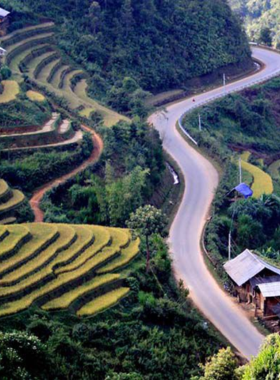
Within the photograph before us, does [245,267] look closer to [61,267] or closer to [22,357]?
[61,267]

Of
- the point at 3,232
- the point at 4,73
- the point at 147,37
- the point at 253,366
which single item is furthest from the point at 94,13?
the point at 253,366

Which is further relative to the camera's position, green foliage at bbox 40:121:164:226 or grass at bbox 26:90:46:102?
grass at bbox 26:90:46:102

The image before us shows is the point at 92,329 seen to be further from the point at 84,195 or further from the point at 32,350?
the point at 84,195

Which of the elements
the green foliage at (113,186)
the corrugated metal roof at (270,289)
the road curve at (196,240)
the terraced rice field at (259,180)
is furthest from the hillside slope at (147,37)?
the corrugated metal roof at (270,289)

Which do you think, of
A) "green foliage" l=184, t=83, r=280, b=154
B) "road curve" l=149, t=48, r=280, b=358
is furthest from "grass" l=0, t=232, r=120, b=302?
"green foliage" l=184, t=83, r=280, b=154

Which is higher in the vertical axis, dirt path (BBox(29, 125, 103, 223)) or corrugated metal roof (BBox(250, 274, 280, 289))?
dirt path (BBox(29, 125, 103, 223))

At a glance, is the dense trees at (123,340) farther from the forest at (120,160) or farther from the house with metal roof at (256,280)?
the house with metal roof at (256,280)

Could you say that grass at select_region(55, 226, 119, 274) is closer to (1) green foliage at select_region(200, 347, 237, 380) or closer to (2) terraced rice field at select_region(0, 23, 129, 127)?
(1) green foliage at select_region(200, 347, 237, 380)
